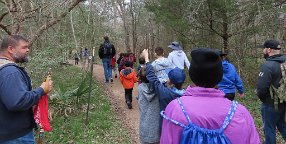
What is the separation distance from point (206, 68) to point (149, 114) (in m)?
2.51

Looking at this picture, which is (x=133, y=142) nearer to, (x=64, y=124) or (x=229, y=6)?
(x=64, y=124)

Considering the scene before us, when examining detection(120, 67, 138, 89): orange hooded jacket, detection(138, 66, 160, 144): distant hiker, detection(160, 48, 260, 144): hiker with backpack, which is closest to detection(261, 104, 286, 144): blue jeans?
detection(138, 66, 160, 144): distant hiker

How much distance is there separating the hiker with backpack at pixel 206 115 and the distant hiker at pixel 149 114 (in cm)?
228

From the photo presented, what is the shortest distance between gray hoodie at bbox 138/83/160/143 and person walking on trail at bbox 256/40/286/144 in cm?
208

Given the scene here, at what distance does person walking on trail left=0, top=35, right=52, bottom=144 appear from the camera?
3511mm

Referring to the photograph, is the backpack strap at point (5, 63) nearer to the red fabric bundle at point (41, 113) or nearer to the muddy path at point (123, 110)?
the red fabric bundle at point (41, 113)

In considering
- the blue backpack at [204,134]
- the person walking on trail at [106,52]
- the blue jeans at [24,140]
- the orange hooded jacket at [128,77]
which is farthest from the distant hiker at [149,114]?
the person walking on trail at [106,52]

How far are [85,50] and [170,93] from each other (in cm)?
1630

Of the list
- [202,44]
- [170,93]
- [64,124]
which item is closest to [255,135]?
[170,93]

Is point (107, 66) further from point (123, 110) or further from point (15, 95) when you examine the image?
point (15, 95)

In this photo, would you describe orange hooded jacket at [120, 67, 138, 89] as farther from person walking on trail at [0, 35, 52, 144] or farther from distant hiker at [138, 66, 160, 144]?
person walking on trail at [0, 35, 52, 144]

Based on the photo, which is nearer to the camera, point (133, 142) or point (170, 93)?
point (170, 93)

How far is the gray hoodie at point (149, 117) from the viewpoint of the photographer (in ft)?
15.0

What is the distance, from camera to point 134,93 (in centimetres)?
1291
